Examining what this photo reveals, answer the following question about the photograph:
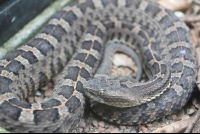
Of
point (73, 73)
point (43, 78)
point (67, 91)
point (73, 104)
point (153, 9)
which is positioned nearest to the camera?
point (73, 104)

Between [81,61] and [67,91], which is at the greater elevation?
[81,61]

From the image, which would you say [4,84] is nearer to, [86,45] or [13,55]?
[13,55]

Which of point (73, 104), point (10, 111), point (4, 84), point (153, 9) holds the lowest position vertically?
point (10, 111)

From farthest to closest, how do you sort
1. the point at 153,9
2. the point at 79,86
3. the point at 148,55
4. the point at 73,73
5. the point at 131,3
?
the point at 131,3
the point at 153,9
the point at 148,55
the point at 73,73
the point at 79,86

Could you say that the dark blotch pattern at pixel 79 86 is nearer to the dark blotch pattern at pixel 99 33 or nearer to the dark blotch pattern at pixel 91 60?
the dark blotch pattern at pixel 91 60

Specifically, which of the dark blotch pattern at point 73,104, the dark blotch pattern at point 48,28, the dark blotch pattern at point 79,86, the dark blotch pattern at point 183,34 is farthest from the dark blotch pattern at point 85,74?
the dark blotch pattern at point 183,34

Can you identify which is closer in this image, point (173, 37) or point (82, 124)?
point (82, 124)

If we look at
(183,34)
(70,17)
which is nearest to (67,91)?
(70,17)

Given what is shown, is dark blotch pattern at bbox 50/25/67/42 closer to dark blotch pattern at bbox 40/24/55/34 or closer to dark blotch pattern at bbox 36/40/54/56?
dark blotch pattern at bbox 40/24/55/34

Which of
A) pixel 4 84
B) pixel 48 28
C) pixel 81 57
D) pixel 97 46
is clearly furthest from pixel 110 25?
pixel 4 84
